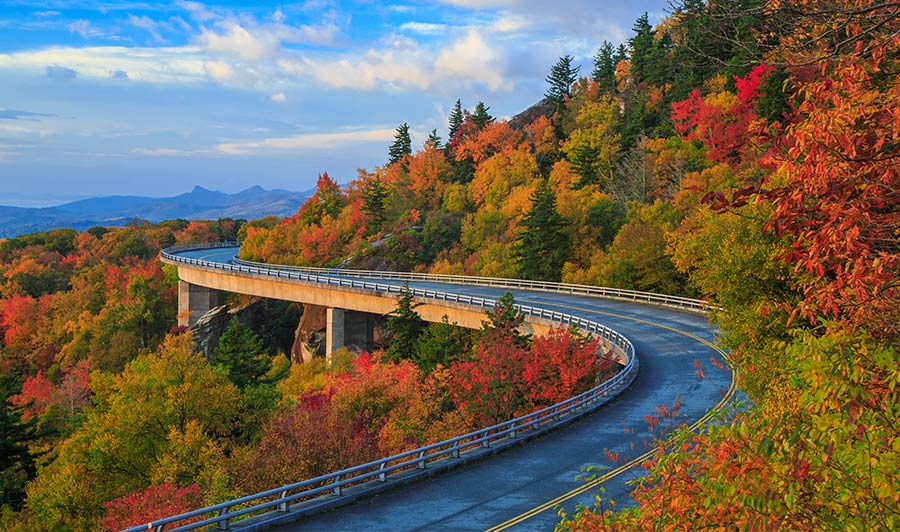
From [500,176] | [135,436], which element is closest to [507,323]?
[135,436]

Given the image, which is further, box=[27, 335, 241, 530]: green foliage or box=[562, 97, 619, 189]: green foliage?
box=[562, 97, 619, 189]: green foliage

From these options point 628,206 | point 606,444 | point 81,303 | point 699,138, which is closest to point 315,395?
point 606,444

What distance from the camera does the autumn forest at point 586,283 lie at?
7098mm

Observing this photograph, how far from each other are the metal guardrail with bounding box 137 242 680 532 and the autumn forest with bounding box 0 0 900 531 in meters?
2.12

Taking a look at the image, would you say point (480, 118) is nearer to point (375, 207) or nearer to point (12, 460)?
point (375, 207)

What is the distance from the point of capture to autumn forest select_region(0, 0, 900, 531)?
710 centimetres

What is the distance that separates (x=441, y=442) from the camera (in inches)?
853

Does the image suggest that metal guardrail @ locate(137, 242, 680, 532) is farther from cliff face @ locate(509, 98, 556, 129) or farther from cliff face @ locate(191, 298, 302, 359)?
cliff face @ locate(509, 98, 556, 129)

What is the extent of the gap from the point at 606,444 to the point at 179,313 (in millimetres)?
78274

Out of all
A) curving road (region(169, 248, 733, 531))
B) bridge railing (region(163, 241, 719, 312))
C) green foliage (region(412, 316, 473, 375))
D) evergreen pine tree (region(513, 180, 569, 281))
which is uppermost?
evergreen pine tree (region(513, 180, 569, 281))

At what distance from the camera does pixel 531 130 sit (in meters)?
104

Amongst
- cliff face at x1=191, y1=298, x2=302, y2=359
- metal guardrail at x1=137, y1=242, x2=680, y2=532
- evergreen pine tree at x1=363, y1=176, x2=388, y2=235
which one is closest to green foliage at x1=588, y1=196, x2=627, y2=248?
metal guardrail at x1=137, y1=242, x2=680, y2=532

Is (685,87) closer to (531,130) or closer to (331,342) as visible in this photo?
(531,130)

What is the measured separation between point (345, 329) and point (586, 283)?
21.9 meters
